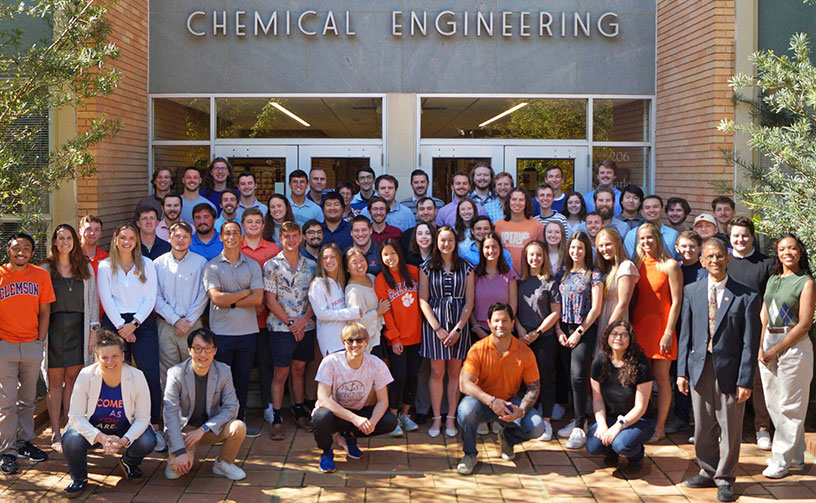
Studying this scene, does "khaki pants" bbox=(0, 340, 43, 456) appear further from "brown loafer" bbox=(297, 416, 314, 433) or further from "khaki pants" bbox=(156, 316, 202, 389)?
"brown loafer" bbox=(297, 416, 314, 433)

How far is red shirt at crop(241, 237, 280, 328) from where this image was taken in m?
7.10

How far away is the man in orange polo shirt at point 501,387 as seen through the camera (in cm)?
615

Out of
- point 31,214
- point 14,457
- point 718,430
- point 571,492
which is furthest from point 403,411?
point 31,214

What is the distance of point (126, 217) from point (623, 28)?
7.25 m

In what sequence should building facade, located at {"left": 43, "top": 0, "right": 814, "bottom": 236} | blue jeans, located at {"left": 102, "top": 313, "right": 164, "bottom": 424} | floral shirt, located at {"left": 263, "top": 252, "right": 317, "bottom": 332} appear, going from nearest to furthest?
blue jeans, located at {"left": 102, "top": 313, "right": 164, "bottom": 424} < floral shirt, located at {"left": 263, "top": 252, "right": 317, "bottom": 332} < building facade, located at {"left": 43, "top": 0, "right": 814, "bottom": 236}

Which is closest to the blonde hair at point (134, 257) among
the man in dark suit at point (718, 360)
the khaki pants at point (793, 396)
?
the man in dark suit at point (718, 360)

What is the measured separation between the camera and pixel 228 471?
591cm

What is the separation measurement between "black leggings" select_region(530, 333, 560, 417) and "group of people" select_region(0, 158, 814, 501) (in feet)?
0.06

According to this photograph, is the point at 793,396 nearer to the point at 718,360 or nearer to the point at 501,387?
the point at 718,360

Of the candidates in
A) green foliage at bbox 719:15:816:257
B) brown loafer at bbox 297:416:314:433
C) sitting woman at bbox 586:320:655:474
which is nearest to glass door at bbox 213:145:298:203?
brown loafer at bbox 297:416:314:433

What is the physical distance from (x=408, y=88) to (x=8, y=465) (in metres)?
6.80

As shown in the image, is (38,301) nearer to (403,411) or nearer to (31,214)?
(31,214)

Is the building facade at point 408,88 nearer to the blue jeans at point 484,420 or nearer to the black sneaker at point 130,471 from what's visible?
the blue jeans at point 484,420

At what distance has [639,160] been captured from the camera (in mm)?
10766
